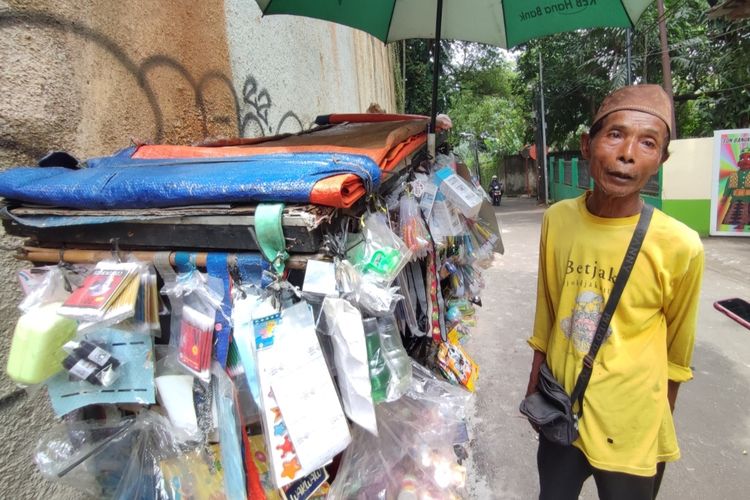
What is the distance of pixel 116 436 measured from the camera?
109 cm

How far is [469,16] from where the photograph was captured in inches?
88.7

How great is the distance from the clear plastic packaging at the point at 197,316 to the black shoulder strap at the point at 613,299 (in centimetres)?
105

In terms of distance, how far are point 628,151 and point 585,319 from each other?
503 millimetres

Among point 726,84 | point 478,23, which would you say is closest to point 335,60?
point 478,23

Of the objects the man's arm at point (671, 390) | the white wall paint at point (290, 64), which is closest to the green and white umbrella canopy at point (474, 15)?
the white wall paint at point (290, 64)

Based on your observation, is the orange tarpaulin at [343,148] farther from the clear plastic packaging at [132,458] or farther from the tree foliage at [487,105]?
the tree foliage at [487,105]

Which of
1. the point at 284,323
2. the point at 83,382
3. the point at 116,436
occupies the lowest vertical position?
the point at 116,436

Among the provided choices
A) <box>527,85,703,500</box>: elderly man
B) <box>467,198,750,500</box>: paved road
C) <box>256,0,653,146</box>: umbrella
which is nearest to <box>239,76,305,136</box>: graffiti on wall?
<box>256,0,653,146</box>: umbrella

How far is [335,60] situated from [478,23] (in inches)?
140

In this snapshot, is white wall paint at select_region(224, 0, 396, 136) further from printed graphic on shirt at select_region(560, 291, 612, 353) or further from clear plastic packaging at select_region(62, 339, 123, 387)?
printed graphic on shirt at select_region(560, 291, 612, 353)

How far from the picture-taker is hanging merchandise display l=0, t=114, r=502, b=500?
88 cm

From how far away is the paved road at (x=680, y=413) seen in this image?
2088mm

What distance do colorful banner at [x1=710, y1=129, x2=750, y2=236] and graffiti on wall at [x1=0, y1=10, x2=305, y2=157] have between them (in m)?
7.64

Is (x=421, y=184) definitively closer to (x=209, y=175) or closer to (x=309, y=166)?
(x=309, y=166)
